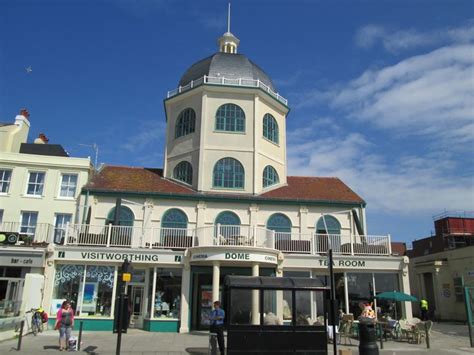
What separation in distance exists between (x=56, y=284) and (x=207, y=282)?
676cm

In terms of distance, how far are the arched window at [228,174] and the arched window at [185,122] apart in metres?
2.85

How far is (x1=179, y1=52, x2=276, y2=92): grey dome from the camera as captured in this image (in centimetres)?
2603

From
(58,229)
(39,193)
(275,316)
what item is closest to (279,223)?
(275,316)

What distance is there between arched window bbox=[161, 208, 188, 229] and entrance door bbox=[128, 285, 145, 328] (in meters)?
3.70

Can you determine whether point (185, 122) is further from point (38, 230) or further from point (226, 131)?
point (38, 230)

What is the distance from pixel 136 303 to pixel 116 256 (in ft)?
8.32

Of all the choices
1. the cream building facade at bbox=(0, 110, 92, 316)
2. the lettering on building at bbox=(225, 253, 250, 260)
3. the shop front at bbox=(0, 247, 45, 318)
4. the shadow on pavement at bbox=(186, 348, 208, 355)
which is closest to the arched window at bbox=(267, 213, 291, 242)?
the lettering on building at bbox=(225, 253, 250, 260)

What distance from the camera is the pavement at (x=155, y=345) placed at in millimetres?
13164

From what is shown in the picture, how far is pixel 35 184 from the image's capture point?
23.6 m

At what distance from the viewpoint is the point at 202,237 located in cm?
1966

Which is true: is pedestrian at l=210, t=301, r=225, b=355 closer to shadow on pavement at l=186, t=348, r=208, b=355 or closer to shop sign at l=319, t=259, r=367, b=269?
shadow on pavement at l=186, t=348, r=208, b=355

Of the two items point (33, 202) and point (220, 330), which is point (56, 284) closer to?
point (33, 202)

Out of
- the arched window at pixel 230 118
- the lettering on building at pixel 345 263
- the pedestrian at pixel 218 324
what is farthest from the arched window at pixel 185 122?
the pedestrian at pixel 218 324

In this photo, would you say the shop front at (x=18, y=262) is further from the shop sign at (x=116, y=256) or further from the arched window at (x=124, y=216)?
the arched window at (x=124, y=216)
